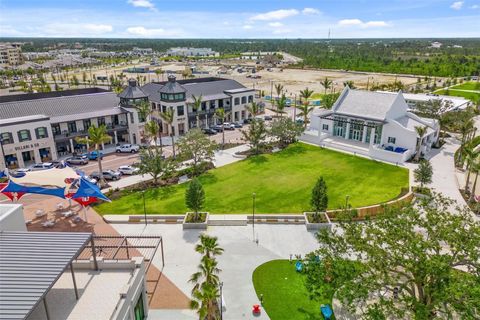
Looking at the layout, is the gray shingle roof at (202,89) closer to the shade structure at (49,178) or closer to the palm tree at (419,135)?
the shade structure at (49,178)

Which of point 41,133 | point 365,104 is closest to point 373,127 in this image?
point 365,104

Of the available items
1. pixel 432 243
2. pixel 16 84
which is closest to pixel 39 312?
pixel 432 243

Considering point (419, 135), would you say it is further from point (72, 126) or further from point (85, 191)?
point (72, 126)

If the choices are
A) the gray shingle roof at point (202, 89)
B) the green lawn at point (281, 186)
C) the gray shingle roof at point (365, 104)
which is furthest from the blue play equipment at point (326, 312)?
the gray shingle roof at point (202, 89)

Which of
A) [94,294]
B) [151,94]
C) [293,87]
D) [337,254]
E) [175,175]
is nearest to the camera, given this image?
[94,294]

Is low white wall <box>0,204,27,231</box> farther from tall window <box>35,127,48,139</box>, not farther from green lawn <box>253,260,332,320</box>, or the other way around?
tall window <box>35,127,48,139</box>

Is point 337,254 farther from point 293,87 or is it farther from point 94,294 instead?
point 293,87

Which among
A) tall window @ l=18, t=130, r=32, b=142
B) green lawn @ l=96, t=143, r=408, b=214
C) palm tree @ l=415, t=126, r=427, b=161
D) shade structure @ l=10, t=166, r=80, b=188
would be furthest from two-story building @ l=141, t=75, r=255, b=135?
palm tree @ l=415, t=126, r=427, b=161
